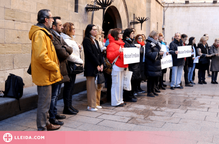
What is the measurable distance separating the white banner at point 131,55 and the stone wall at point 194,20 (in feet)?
80.7

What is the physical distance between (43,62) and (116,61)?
2.35 m

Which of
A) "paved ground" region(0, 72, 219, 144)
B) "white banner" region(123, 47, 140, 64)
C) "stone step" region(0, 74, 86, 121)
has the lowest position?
"paved ground" region(0, 72, 219, 144)

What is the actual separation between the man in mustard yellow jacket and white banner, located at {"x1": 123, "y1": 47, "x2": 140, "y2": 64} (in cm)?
213

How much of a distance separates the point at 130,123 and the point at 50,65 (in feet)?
6.10

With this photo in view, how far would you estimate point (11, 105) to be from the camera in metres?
4.43

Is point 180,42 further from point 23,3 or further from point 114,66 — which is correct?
point 23,3

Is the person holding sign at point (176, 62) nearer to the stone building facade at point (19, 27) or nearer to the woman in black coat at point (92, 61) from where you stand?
the stone building facade at point (19, 27)

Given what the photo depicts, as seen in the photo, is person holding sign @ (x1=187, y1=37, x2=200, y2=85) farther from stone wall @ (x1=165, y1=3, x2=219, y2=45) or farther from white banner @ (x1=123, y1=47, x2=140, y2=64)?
stone wall @ (x1=165, y1=3, x2=219, y2=45)

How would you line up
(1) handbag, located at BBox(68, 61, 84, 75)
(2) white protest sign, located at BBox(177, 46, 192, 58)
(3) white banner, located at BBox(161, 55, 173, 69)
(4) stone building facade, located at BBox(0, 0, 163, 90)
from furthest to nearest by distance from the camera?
1. (2) white protest sign, located at BBox(177, 46, 192, 58)
2. (3) white banner, located at BBox(161, 55, 173, 69)
3. (4) stone building facade, located at BBox(0, 0, 163, 90)
4. (1) handbag, located at BBox(68, 61, 84, 75)

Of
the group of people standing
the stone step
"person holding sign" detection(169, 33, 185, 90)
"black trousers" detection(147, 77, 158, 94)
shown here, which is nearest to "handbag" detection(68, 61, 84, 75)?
the group of people standing

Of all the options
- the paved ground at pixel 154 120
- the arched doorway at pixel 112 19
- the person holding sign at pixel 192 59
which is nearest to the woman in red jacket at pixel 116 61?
the paved ground at pixel 154 120

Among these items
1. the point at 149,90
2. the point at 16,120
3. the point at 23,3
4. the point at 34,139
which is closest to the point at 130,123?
the point at 34,139

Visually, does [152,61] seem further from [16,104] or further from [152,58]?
[16,104]

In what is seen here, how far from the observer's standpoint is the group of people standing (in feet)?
11.4
